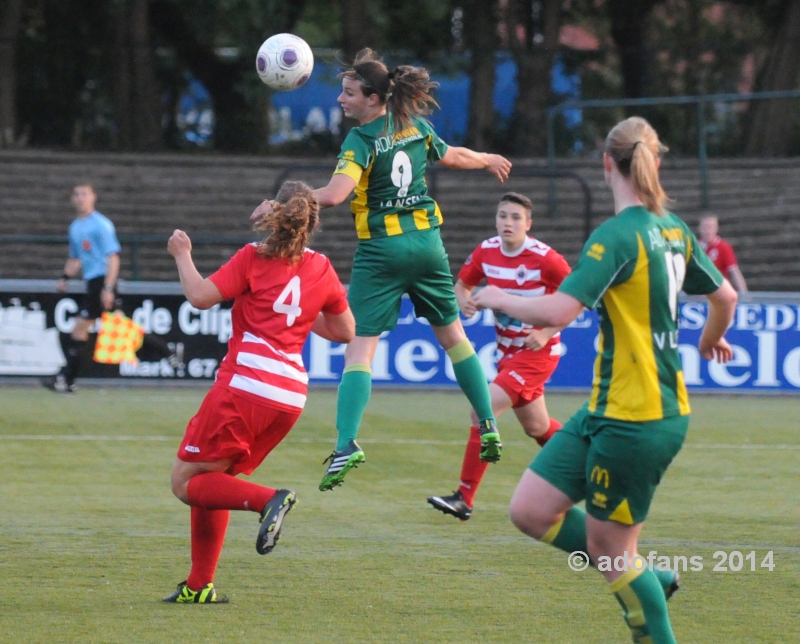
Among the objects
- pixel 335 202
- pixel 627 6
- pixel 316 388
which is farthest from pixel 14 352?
pixel 627 6

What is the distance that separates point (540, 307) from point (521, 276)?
4286 mm

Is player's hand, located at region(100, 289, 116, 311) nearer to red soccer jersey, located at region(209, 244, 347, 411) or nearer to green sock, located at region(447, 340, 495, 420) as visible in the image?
green sock, located at region(447, 340, 495, 420)

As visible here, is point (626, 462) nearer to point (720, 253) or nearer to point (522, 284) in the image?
point (522, 284)

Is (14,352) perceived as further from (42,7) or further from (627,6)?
(627,6)

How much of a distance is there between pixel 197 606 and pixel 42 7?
77.9 ft

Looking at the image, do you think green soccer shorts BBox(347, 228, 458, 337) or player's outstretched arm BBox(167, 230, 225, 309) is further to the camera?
green soccer shorts BBox(347, 228, 458, 337)

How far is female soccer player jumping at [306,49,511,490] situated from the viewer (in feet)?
22.2

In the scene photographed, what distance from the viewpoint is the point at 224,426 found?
539 centimetres

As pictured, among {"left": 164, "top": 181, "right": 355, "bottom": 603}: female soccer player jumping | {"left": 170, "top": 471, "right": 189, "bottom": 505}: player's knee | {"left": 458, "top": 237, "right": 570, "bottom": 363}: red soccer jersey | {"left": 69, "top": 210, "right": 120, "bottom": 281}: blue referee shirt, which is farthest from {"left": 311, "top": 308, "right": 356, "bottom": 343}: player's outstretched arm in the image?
{"left": 69, "top": 210, "right": 120, "bottom": 281}: blue referee shirt

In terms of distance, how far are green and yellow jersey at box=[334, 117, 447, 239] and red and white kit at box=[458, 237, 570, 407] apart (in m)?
1.61

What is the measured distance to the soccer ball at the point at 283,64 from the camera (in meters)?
7.17

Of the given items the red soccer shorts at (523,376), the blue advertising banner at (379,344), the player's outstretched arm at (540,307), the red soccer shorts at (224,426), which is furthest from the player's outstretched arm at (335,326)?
the blue advertising banner at (379,344)

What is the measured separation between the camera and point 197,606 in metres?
5.57

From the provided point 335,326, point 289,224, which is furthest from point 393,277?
point 289,224
